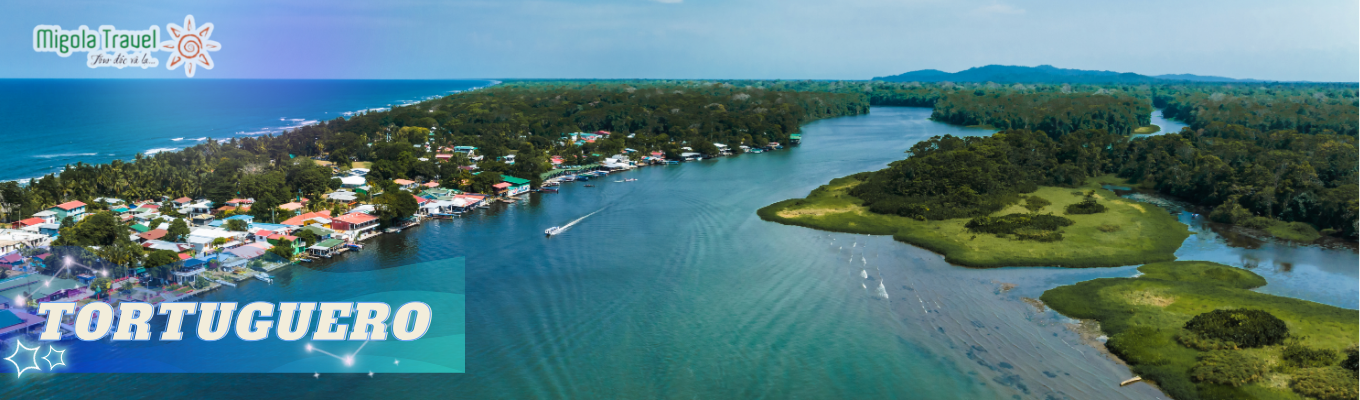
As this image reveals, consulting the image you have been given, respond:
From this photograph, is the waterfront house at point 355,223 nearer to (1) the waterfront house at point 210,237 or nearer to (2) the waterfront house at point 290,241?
(2) the waterfront house at point 290,241

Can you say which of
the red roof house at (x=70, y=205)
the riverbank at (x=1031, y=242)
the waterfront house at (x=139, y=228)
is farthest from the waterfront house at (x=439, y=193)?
the riverbank at (x=1031, y=242)

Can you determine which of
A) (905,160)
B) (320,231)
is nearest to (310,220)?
(320,231)

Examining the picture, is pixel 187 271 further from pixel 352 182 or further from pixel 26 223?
pixel 352 182

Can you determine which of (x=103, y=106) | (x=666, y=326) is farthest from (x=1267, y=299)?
(x=103, y=106)

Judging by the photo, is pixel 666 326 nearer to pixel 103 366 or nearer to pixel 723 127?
pixel 103 366

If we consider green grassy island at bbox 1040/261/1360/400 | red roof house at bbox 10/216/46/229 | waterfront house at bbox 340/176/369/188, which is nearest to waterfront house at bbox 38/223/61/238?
red roof house at bbox 10/216/46/229
